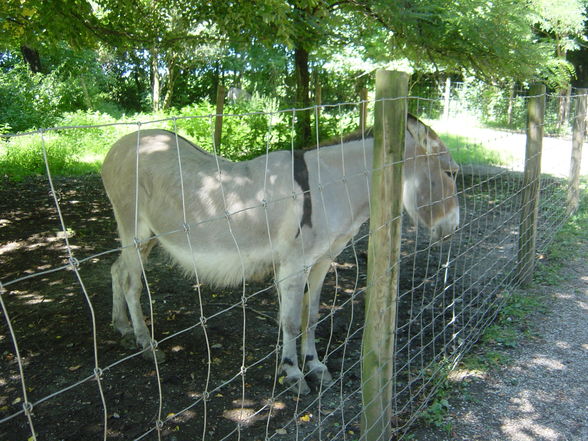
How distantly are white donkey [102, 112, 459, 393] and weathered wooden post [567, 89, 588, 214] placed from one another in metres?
4.19

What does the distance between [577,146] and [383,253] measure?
5.84 meters

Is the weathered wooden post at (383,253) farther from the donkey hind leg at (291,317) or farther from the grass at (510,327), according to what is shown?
the donkey hind leg at (291,317)

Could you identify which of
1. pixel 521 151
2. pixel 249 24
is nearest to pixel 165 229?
pixel 249 24

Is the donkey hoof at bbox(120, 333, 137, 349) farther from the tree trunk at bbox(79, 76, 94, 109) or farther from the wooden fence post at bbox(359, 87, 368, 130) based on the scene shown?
the tree trunk at bbox(79, 76, 94, 109)

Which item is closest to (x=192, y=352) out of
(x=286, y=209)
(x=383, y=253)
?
(x=286, y=209)

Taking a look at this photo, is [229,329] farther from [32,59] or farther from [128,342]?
[32,59]

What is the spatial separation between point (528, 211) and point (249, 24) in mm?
4163

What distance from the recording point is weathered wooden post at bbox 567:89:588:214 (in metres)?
6.23

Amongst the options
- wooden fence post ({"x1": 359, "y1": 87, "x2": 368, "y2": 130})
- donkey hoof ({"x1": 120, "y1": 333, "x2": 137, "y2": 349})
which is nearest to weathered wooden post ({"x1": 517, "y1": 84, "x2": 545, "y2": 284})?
wooden fence post ({"x1": 359, "y1": 87, "x2": 368, "y2": 130})

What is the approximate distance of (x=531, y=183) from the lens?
175 inches

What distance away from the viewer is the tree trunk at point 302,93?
9266 millimetres

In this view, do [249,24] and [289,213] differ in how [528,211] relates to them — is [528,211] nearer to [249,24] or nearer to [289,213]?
[289,213]

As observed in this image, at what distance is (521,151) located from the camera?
1283cm

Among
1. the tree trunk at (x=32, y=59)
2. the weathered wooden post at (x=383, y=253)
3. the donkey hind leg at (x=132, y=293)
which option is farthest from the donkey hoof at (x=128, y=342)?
the tree trunk at (x=32, y=59)
